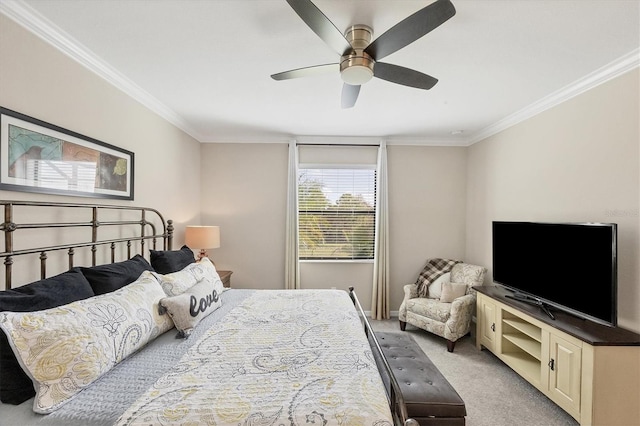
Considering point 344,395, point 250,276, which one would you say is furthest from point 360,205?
point 344,395

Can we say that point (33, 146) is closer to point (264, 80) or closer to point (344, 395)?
point (264, 80)

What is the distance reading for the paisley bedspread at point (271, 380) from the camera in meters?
1.08

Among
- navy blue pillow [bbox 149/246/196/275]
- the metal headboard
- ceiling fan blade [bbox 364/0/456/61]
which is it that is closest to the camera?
ceiling fan blade [bbox 364/0/456/61]

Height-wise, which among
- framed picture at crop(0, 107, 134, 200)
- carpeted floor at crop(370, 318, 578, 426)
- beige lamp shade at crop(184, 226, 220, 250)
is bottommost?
carpeted floor at crop(370, 318, 578, 426)

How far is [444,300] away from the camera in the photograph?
11.3 feet

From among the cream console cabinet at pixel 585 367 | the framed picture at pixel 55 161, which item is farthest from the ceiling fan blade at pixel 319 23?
the cream console cabinet at pixel 585 367

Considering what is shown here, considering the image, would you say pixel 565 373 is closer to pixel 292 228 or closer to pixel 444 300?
pixel 444 300

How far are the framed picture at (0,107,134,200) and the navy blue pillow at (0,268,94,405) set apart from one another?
61 centimetres

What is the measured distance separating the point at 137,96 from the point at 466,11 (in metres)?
2.74

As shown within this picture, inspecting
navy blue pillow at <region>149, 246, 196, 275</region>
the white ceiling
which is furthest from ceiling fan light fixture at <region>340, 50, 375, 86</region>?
navy blue pillow at <region>149, 246, 196, 275</region>

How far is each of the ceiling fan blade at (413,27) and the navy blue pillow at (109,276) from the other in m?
2.14

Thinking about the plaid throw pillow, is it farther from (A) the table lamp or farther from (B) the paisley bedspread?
(A) the table lamp

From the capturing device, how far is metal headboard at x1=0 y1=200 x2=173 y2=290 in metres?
1.54

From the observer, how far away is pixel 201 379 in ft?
4.20
